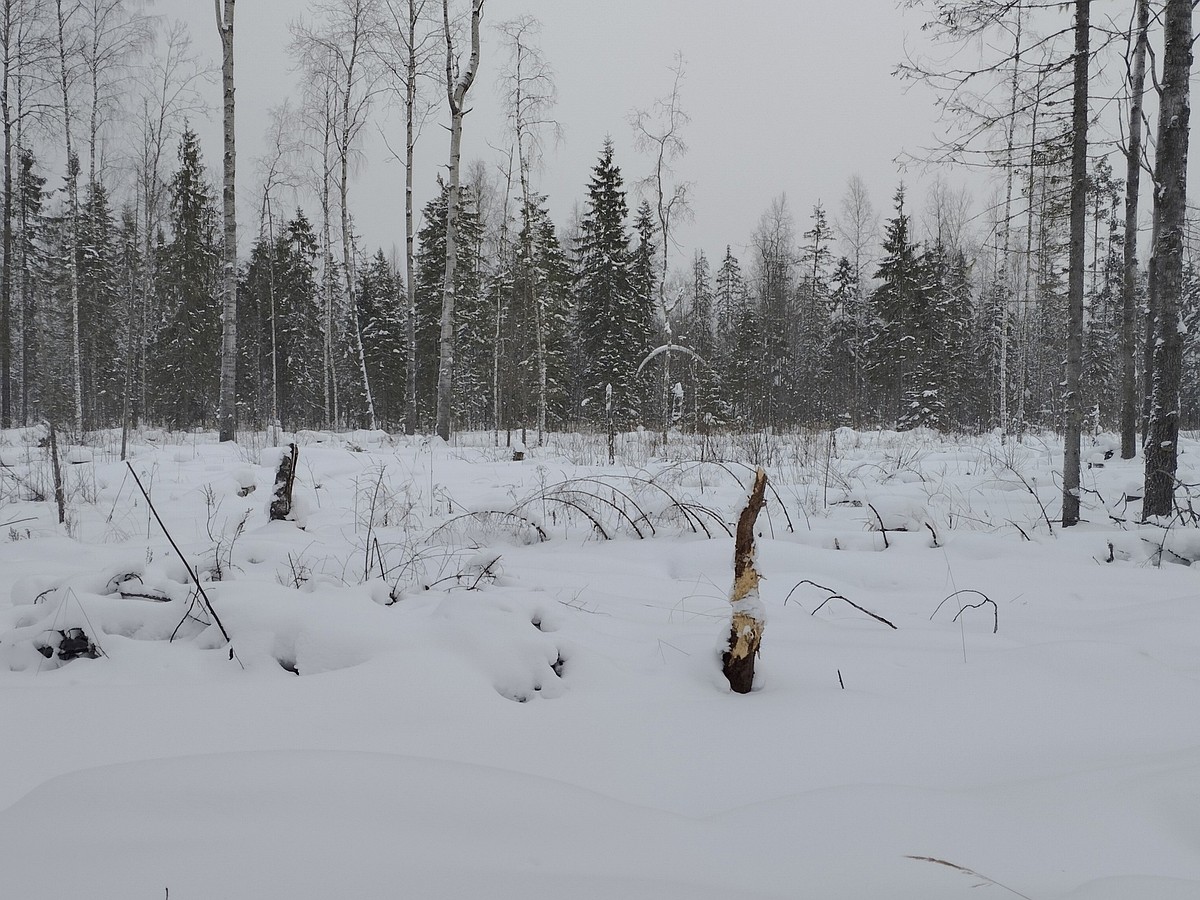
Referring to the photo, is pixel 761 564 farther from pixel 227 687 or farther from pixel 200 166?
pixel 200 166

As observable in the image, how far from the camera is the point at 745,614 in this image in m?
1.54

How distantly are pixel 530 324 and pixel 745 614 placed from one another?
16606 mm

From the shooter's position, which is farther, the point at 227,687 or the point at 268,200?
the point at 268,200

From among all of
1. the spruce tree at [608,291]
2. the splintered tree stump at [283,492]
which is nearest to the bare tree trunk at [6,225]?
the spruce tree at [608,291]

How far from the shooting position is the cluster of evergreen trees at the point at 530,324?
19.1m

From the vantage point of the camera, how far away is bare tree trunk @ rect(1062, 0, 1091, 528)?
13.5 feet

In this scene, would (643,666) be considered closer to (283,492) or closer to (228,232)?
(283,492)

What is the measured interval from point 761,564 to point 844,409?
3096 cm

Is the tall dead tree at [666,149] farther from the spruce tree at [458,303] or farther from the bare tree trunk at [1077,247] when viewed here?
the bare tree trunk at [1077,247]

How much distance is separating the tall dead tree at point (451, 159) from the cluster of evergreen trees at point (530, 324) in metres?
4.31

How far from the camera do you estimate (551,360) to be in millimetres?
20891

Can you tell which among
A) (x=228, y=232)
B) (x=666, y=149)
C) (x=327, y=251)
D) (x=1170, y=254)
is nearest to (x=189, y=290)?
(x=327, y=251)

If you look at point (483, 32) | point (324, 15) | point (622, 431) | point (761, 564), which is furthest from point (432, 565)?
point (324, 15)

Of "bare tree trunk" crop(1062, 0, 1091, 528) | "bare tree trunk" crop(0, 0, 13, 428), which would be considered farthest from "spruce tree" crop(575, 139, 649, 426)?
"bare tree trunk" crop(1062, 0, 1091, 528)
